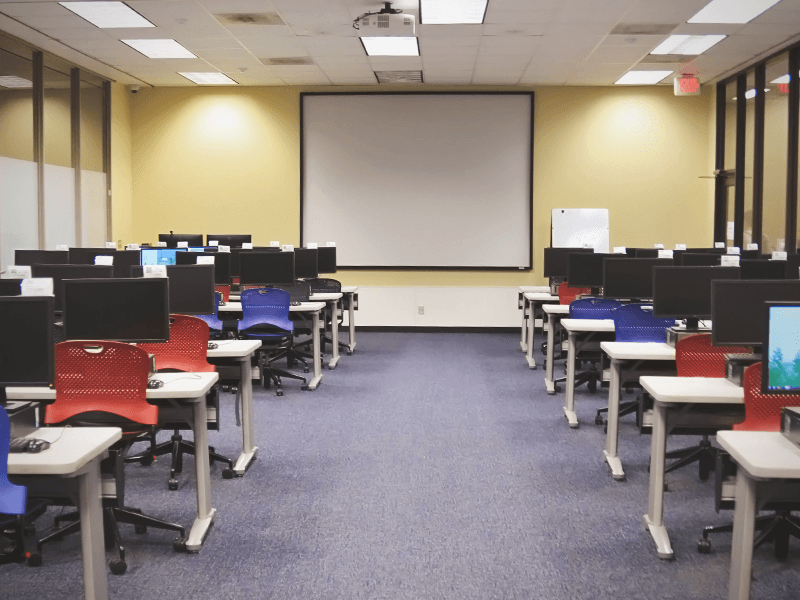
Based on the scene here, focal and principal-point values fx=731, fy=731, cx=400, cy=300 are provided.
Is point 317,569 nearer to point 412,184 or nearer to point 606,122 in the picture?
point 412,184

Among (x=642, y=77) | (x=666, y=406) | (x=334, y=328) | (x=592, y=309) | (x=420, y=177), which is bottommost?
(x=334, y=328)

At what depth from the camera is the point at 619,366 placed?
4262mm

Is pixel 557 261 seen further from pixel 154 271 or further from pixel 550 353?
pixel 154 271

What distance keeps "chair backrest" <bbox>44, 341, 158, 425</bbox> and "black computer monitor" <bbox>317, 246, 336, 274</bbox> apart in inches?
237

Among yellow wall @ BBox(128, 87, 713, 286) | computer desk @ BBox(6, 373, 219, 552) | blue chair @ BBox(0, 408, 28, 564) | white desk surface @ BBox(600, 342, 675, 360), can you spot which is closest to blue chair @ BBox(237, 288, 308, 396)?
computer desk @ BBox(6, 373, 219, 552)

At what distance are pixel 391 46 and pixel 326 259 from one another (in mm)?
2720

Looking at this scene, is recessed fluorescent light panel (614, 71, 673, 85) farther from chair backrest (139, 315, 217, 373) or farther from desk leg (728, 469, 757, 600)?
desk leg (728, 469, 757, 600)

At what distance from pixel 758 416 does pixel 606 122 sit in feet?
27.7

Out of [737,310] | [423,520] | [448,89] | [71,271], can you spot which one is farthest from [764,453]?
[448,89]

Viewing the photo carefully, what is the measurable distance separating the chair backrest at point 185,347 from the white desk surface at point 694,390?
96.1 inches

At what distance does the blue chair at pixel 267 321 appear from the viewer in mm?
6723

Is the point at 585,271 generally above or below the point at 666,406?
above

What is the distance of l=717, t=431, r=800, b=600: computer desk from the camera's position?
231 cm

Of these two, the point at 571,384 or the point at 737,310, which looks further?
the point at 571,384
